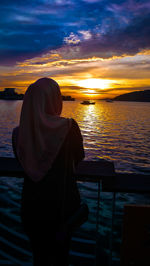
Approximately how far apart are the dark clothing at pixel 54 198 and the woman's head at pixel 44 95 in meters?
0.27

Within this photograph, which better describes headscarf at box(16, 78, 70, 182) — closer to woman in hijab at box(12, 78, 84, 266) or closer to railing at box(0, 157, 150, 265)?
Answer: woman in hijab at box(12, 78, 84, 266)

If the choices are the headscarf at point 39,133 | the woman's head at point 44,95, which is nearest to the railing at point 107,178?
the headscarf at point 39,133

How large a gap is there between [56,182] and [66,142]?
1.12 feet

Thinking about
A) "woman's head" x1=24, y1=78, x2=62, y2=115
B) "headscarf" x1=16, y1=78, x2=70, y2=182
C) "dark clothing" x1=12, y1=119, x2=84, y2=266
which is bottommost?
"dark clothing" x1=12, y1=119, x2=84, y2=266

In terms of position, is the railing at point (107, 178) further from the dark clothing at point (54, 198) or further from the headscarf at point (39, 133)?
the headscarf at point (39, 133)

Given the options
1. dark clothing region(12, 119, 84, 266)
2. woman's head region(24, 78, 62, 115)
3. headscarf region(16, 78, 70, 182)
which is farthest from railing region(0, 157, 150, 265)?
woman's head region(24, 78, 62, 115)

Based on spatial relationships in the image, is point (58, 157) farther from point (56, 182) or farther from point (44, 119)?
point (44, 119)

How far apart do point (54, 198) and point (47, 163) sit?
312 millimetres

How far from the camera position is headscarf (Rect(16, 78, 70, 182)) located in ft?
5.48

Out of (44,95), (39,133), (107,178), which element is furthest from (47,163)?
(107,178)

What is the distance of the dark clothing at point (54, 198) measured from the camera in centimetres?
173

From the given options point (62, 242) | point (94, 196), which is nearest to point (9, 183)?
point (94, 196)

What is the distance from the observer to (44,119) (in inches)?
66.6

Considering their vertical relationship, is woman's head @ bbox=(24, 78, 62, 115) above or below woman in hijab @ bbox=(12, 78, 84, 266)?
above
